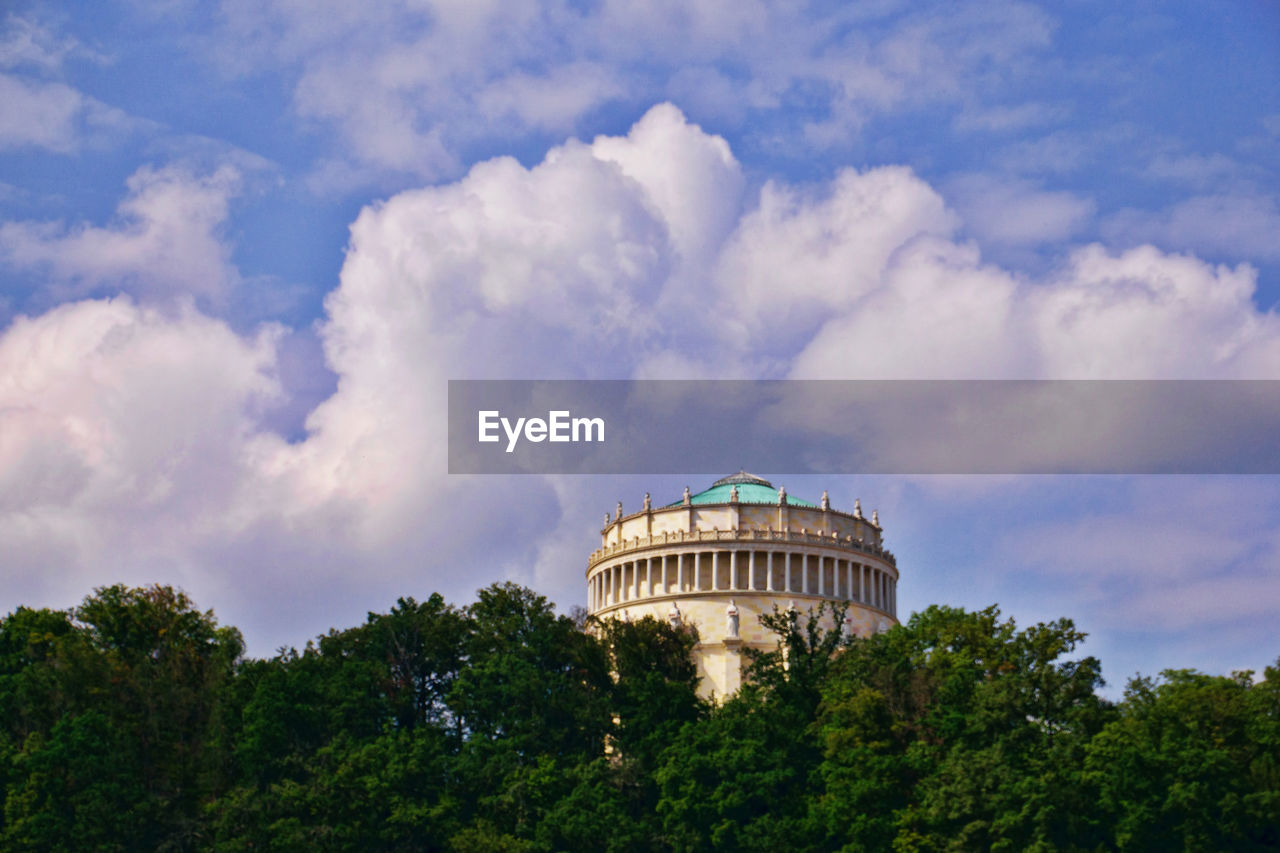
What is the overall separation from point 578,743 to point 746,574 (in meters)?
17.7

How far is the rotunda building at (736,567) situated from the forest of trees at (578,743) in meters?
7.48

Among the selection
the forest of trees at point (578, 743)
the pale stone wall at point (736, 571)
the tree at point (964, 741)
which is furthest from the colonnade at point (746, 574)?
the tree at point (964, 741)

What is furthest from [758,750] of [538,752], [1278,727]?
[1278,727]

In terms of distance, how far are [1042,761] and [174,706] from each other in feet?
133

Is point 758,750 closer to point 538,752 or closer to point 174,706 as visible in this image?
point 538,752

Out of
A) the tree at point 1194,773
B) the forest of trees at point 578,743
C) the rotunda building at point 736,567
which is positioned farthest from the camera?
the rotunda building at point 736,567

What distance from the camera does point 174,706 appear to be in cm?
7525

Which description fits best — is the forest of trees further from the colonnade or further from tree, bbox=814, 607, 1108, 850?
the colonnade

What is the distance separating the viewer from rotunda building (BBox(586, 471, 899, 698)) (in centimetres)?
8912

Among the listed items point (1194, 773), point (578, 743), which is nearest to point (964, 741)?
point (1194, 773)

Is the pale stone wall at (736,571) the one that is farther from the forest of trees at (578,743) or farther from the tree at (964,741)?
the tree at (964,741)

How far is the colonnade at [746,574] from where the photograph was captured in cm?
9006

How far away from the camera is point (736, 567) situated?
90.2m

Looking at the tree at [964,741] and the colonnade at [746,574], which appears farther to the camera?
the colonnade at [746,574]
